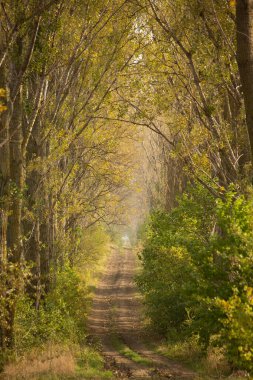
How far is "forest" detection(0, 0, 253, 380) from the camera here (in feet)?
32.6

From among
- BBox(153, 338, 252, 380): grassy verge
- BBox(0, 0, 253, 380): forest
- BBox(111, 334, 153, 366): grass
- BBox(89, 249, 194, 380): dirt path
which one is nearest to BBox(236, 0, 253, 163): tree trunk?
BBox(0, 0, 253, 380): forest

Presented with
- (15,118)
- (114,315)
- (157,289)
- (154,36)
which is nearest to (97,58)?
(154,36)

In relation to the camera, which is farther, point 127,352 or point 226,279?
point 127,352

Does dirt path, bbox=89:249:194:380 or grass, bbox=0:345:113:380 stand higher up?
grass, bbox=0:345:113:380

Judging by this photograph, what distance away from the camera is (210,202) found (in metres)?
18.6

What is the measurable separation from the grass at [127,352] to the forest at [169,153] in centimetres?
7

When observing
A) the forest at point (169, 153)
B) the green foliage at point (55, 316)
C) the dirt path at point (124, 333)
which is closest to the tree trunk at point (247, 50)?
the forest at point (169, 153)

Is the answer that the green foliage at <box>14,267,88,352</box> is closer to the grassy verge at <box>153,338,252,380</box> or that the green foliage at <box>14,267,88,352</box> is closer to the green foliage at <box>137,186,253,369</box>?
the grassy verge at <box>153,338,252,380</box>

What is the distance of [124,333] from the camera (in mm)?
22109

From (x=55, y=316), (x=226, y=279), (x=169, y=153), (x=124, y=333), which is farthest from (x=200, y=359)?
(x=226, y=279)

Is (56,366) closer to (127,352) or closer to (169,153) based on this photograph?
(127,352)

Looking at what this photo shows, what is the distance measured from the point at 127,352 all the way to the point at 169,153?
659 cm

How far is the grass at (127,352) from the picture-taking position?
639 inches

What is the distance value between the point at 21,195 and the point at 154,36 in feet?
25.0
